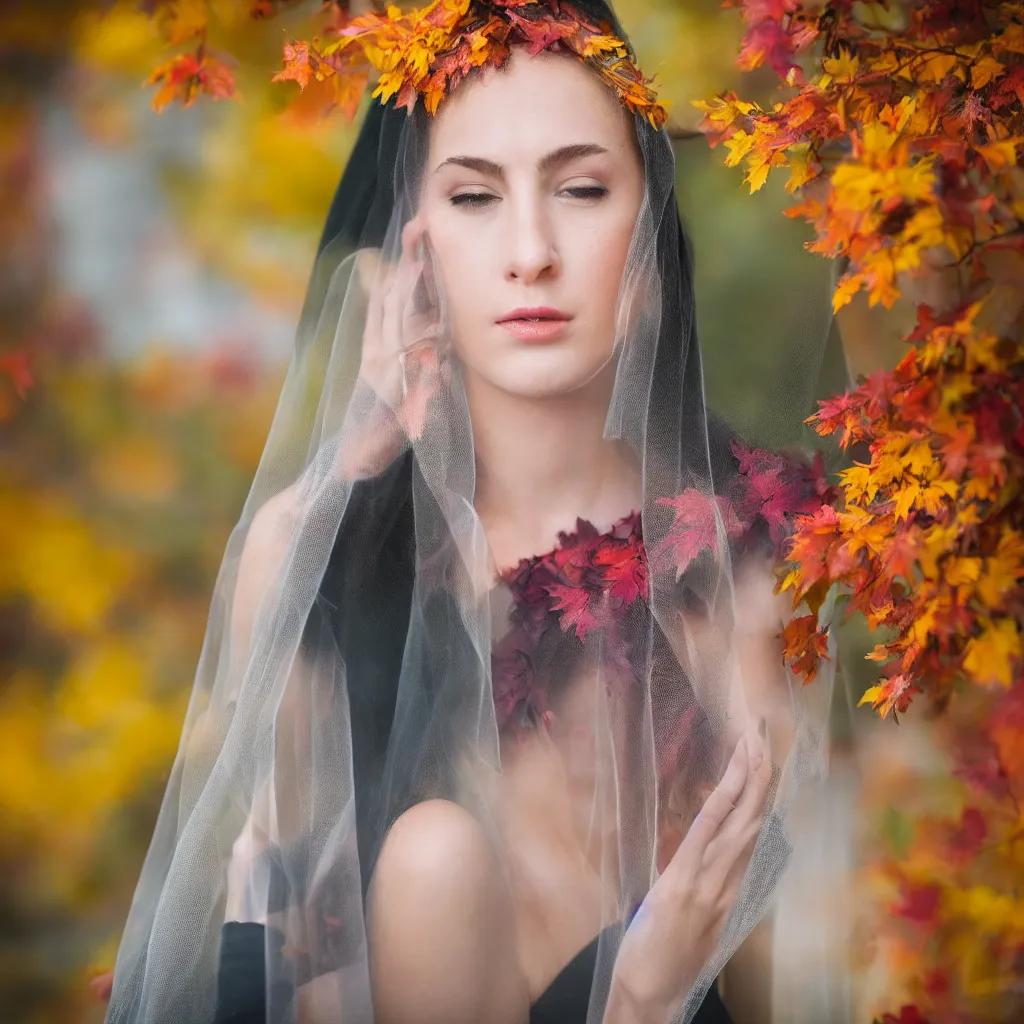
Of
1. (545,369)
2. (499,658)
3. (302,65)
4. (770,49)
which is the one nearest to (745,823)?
(499,658)

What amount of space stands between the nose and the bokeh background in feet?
0.84

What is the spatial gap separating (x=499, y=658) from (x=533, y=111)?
64 cm

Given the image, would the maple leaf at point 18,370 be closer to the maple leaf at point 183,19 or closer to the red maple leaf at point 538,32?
the maple leaf at point 183,19

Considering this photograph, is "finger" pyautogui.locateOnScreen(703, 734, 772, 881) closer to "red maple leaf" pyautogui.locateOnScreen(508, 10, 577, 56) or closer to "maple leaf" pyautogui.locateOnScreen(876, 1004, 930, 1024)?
"maple leaf" pyautogui.locateOnScreen(876, 1004, 930, 1024)

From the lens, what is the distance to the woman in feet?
4.03

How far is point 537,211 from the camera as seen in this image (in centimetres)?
127

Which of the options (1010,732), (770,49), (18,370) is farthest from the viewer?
(18,370)

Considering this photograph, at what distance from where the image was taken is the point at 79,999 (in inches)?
56.4

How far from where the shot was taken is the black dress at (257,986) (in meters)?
1.22

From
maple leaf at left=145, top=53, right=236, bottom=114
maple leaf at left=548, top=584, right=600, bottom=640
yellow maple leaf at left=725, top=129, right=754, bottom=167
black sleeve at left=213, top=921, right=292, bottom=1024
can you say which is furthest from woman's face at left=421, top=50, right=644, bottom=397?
black sleeve at left=213, top=921, right=292, bottom=1024

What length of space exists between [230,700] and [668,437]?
61 centimetres

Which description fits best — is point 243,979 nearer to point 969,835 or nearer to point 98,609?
point 98,609

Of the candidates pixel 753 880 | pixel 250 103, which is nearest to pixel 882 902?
pixel 753 880

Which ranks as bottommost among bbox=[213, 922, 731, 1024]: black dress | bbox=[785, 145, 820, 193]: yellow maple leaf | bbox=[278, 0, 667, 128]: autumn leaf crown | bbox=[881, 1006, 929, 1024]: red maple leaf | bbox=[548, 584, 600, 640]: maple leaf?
bbox=[881, 1006, 929, 1024]: red maple leaf
